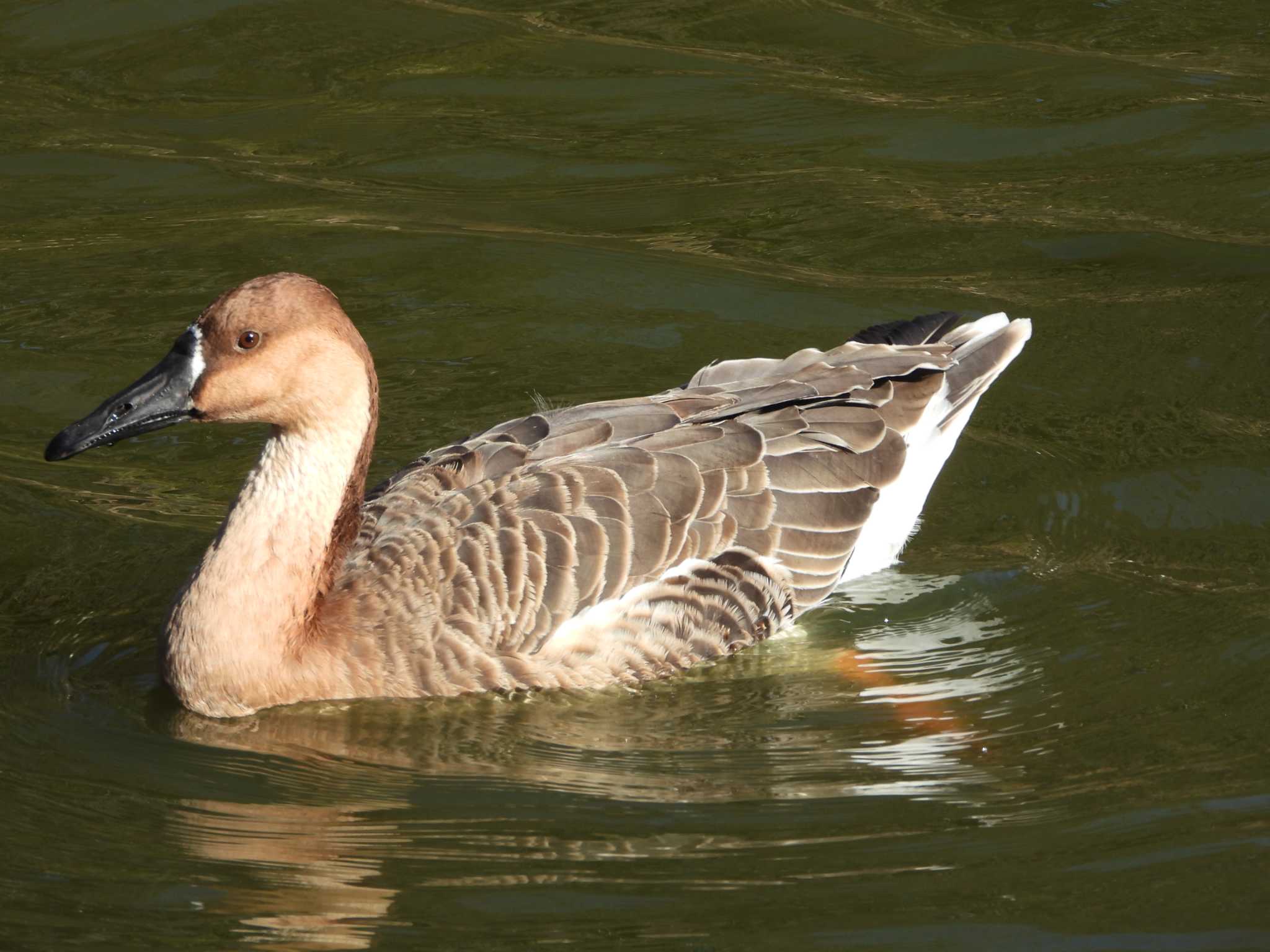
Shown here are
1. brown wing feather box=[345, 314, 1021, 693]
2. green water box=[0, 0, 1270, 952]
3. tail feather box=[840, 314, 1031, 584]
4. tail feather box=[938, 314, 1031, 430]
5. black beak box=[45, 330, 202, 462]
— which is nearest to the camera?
green water box=[0, 0, 1270, 952]

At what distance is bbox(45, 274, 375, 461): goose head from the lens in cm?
638

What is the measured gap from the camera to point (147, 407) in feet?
20.9

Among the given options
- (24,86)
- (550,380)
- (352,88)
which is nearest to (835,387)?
(550,380)

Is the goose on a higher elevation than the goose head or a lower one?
lower

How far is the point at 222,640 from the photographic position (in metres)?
6.50

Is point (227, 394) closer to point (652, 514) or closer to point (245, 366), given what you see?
point (245, 366)

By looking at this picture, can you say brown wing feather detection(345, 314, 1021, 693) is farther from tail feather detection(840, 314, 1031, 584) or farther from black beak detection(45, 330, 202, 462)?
black beak detection(45, 330, 202, 462)

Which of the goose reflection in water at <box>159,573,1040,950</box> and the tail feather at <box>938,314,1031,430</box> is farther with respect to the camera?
the tail feather at <box>938,314,1031,430</box>

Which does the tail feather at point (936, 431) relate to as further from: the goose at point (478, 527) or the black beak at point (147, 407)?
the black beak at point (147, 407)

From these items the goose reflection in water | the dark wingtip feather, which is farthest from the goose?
the dark wingtip feather

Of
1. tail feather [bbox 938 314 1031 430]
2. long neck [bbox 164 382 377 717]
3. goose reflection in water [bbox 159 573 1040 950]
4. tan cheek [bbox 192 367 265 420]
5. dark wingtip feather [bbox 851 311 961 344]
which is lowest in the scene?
goose reflection in water [bbox 159 573 1040 950]

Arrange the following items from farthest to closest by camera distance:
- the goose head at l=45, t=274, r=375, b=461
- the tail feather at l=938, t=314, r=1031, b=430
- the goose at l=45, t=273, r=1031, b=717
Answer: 1. the tail feather at l=938, t=314, r=1031, b=430
2. the goose at l=45, t=273, r=1031, b=717
3. the goose head at l=45, t=274, r=375, b=461

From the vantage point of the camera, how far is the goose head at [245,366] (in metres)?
6.38

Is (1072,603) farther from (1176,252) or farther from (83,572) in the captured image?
(83,572)
